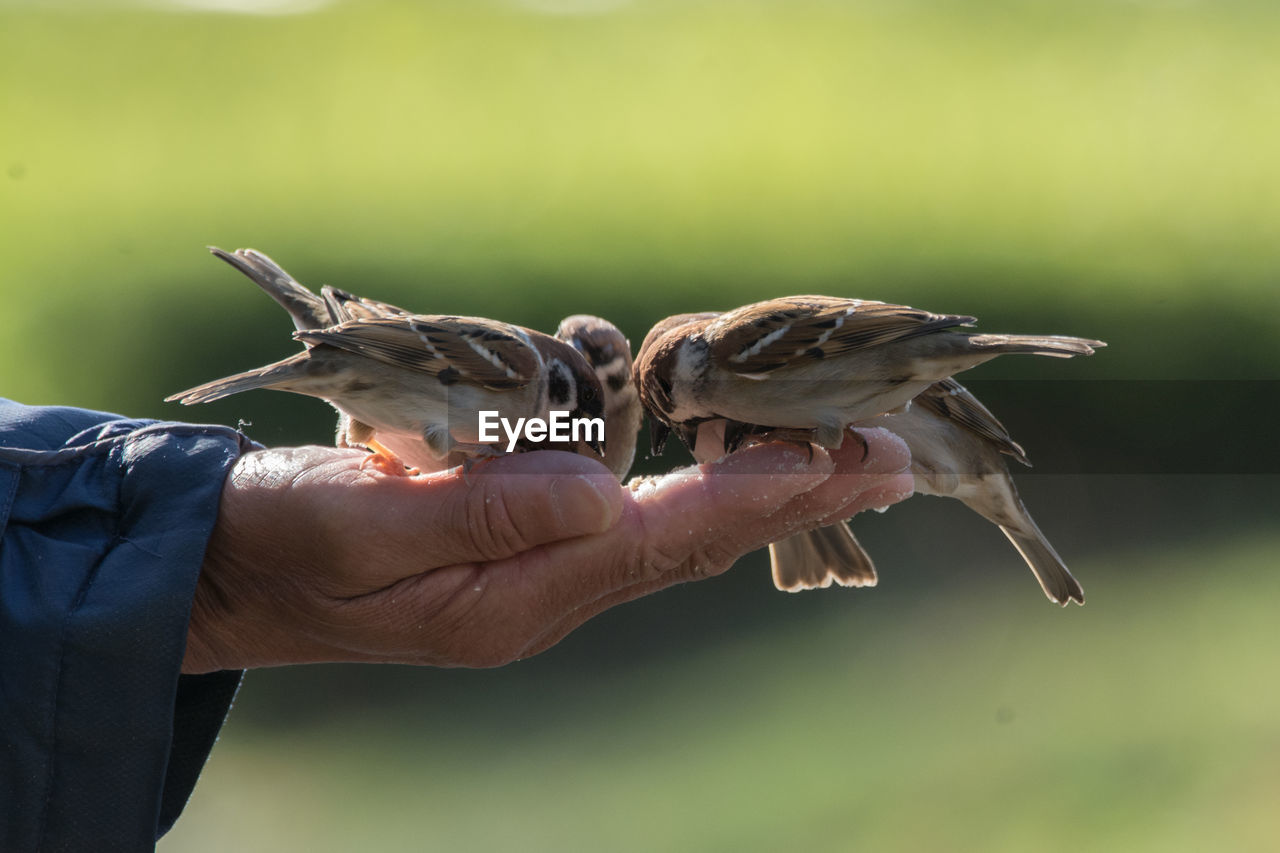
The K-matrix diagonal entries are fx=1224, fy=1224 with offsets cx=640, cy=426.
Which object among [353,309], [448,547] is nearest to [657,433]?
[353,309]

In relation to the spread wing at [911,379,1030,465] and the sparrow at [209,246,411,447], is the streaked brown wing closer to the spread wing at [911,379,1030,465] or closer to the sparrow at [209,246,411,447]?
the sparrow at [209,246,411,447]

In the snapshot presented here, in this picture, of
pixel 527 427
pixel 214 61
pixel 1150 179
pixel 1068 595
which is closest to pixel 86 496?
pixel 527 427

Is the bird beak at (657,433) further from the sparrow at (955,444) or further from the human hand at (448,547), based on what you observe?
the human hand at (448,547)

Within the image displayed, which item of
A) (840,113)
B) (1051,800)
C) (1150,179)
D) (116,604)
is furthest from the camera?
(840,113)

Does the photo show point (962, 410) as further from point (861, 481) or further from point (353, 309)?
point (353, 309)

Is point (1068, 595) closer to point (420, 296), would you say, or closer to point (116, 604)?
point (116, 604)

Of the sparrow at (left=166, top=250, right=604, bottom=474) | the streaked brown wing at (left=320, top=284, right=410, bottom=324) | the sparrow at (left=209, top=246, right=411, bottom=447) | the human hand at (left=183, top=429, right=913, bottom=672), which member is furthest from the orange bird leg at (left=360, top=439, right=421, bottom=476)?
the sparrow at (left=209, top=246, right=411, bottom=447)

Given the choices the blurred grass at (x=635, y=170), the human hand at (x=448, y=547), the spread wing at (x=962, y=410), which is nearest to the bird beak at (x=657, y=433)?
the spread wing at (x=962, y=410)
